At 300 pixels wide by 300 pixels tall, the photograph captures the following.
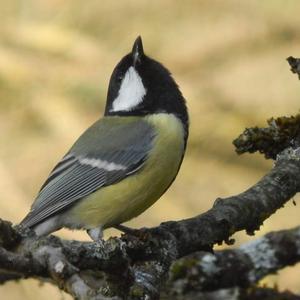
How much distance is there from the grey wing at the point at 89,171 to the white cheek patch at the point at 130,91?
0.24ft

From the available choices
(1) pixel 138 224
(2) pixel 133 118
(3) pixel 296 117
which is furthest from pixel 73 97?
(3) pixel 296 117

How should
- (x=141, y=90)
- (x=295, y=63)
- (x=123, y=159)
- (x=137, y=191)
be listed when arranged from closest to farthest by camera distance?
(x=295, y=63) → (x=137, y=191) → (x=123, y=159) → (x=141, y=90)

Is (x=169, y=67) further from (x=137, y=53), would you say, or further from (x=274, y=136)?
(x=274, y=136)

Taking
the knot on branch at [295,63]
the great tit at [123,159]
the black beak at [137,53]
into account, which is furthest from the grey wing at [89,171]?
the knot on branch at [295,63]

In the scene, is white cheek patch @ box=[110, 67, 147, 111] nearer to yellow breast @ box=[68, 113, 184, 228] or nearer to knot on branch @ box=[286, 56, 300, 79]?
yellow breast @ box=[68, 113, 184, 228]

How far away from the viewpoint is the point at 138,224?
2875mm

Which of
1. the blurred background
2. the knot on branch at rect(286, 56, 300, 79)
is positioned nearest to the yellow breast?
the knot on branch at rect(286, 56, 300, 79)

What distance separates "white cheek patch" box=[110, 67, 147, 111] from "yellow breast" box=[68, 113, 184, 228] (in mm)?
161

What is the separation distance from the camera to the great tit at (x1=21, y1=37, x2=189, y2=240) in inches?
88.2

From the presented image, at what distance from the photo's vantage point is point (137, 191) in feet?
7.29

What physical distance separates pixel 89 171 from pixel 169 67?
0.82m

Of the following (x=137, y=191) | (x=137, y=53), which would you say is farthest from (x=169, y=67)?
(x=137, y=191)

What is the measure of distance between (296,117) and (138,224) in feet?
3.12

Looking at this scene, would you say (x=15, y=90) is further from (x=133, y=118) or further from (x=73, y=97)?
(x=133, y=118)
